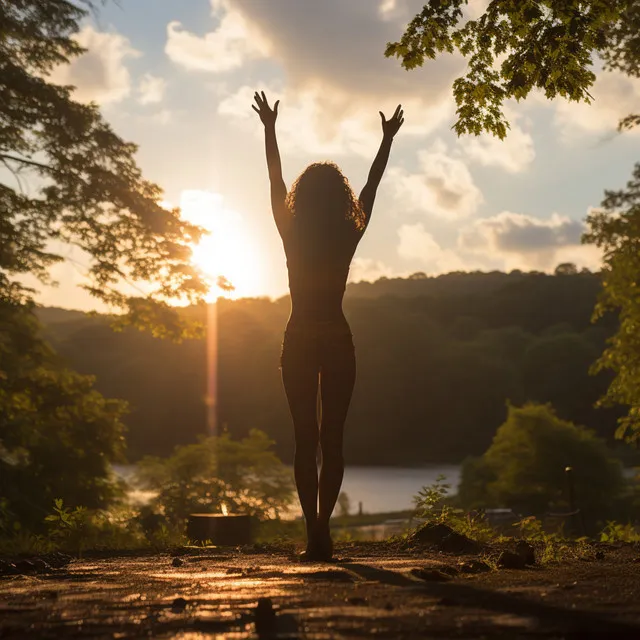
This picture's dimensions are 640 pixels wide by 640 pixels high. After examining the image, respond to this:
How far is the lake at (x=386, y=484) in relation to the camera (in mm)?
54125

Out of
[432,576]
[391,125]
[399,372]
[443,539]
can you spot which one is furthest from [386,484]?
[432,576]

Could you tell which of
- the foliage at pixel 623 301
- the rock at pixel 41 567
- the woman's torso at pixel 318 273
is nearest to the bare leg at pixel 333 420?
the woman's torso at pixel 318 273

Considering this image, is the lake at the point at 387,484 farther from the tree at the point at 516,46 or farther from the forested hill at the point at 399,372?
the tree at the point at 516,46

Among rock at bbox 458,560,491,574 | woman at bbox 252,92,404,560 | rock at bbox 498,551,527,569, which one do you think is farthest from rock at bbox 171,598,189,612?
rock at bbox 498,551,527,569

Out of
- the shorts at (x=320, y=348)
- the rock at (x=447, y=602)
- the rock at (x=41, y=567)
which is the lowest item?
the rock at (x=41, y=567)

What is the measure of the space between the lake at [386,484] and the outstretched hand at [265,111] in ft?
122

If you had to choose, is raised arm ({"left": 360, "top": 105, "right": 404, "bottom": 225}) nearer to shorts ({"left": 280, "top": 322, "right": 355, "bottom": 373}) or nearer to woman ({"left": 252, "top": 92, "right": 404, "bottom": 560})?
woman ({"left": 252, "top": 92, "right": 404, "bottom": 560})

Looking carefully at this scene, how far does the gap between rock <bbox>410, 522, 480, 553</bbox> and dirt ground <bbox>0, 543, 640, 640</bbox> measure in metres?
1.37

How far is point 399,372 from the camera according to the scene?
339 feet

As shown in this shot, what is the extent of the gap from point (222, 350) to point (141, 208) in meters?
67.9

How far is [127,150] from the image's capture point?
16.8 m

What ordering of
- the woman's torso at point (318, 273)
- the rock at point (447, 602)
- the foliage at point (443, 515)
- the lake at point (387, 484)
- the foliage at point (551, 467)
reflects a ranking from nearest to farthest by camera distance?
the rock at point (447, 602) < the woman's torso at point (318, 273) < the foliage at point (443, 515) < the foliage at point (551, 467) < the lake at point (387, 484)

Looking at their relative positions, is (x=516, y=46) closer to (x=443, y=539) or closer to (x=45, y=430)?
(x=443, y=539)

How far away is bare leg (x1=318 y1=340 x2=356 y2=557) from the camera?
199 inches
